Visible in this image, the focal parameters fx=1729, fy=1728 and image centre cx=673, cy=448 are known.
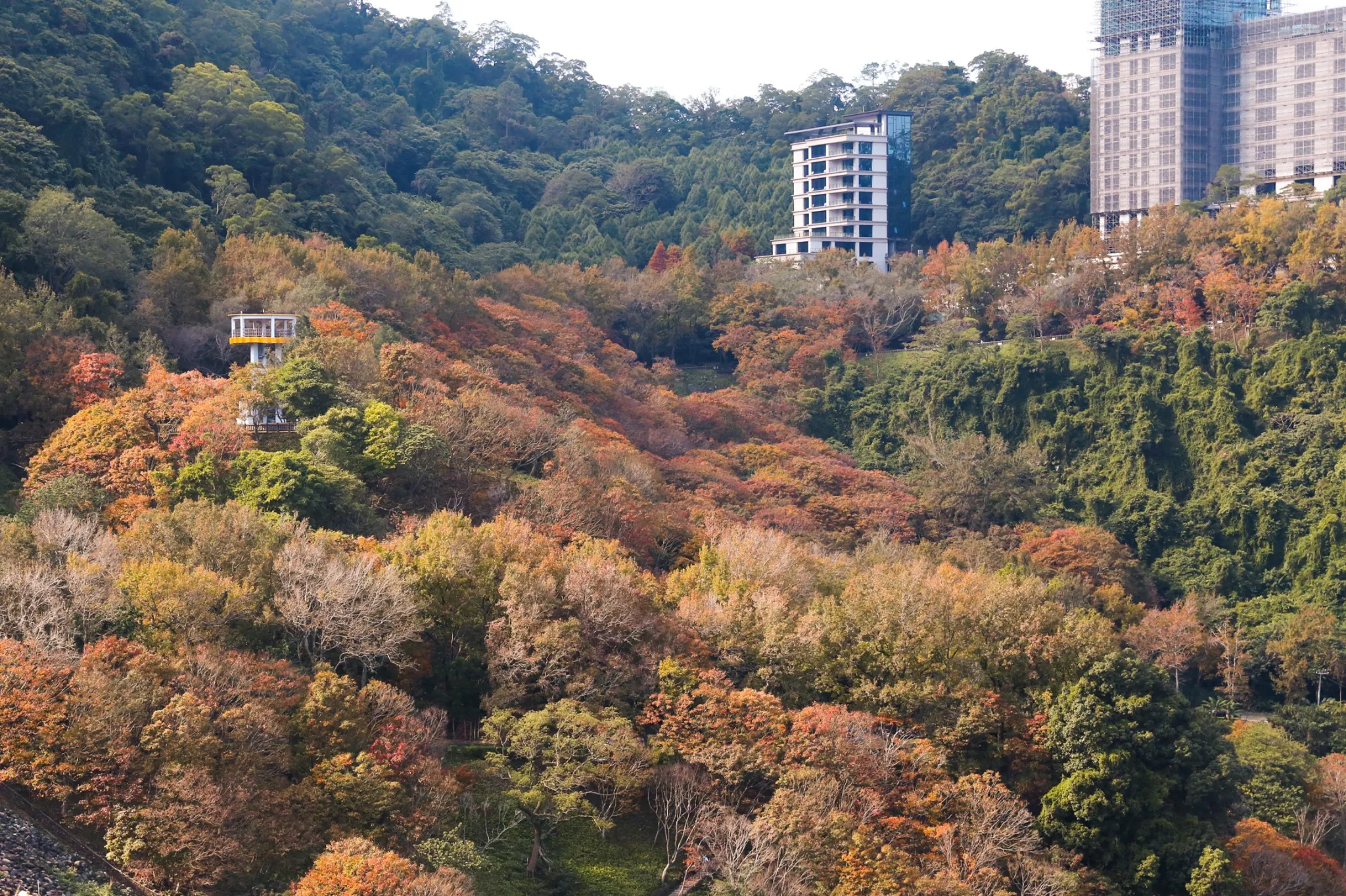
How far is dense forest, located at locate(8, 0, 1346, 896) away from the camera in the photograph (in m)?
25.9

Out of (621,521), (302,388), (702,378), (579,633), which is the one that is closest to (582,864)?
(579,633)

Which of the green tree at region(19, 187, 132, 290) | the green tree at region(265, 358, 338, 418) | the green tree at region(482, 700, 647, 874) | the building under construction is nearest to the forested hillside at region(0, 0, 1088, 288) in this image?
the green tree at region(19, 187, 132, 290)

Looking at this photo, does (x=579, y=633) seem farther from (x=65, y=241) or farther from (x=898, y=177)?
(x=898, y=177)

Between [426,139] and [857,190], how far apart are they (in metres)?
19.4

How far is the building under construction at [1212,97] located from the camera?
231 feet

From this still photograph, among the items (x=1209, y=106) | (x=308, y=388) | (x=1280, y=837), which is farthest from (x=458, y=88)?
(x=1280, y=837)

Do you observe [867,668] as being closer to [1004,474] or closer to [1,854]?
[1,854]

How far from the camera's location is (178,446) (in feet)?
111

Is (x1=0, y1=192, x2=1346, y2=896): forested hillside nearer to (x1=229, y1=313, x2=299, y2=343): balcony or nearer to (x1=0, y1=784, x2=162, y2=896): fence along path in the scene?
(x1=0, y1=784, x2=162, y2=896): fence along path

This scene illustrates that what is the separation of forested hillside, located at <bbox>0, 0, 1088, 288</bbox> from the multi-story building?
6.32ft

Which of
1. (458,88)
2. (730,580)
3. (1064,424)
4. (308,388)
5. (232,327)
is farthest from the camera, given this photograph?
(458,88)

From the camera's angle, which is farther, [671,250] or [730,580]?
[671,250]

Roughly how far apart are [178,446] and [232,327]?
7.79 m

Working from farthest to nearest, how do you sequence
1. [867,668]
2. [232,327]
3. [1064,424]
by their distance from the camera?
[1064,424]
[232,327]
[867,668]
